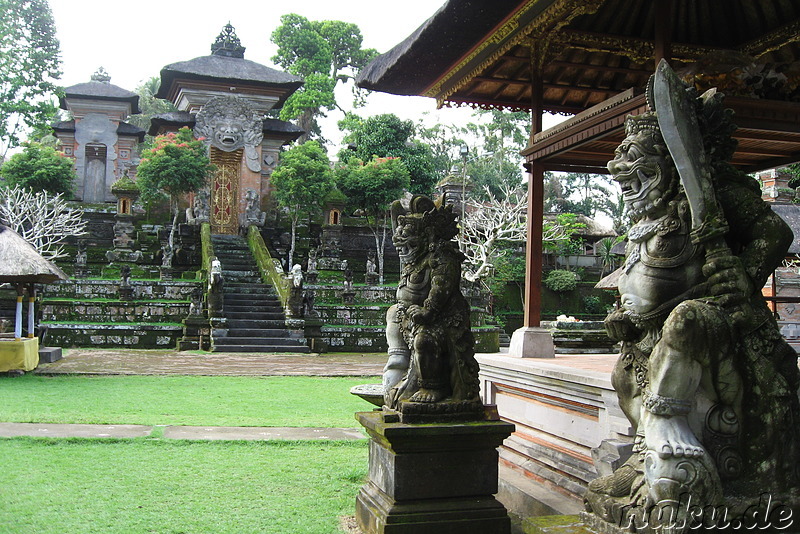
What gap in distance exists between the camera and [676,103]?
9.12 ft

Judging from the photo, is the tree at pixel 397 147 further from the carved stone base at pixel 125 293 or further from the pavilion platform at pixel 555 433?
the pavilion platform at pixel 555 433

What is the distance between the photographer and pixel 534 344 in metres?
7.84

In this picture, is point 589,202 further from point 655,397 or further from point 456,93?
point 655,397

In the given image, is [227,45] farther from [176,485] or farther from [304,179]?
[176,485]

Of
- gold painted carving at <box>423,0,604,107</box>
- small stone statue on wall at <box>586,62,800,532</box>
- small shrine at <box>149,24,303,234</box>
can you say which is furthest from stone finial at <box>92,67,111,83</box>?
small stone statue on wall at <box>586,62,800,532</box>

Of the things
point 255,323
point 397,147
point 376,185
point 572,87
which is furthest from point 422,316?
point 397,147

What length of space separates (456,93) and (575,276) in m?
20.3

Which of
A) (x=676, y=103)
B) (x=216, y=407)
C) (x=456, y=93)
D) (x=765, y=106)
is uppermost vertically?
(x=456, y=93)

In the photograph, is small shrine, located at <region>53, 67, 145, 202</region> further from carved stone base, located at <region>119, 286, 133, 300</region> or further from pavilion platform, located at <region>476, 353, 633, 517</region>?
pavilion platform, located at <region>476, 353, 633, 517</region>

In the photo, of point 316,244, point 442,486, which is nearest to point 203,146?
point 316,244

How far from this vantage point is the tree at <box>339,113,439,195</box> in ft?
97.0

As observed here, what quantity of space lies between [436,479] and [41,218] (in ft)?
72.1

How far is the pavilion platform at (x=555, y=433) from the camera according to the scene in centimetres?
516

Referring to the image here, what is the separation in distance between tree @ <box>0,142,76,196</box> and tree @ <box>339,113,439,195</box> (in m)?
10.8
